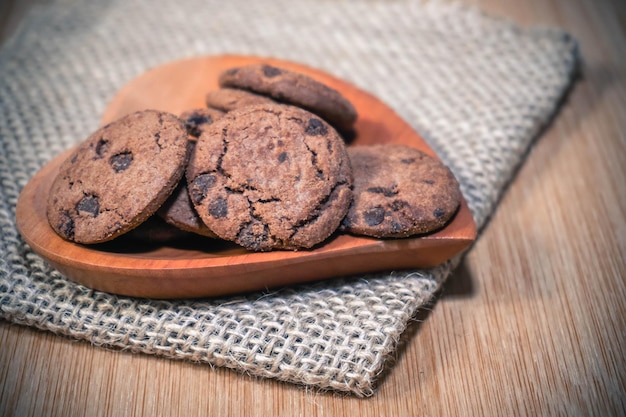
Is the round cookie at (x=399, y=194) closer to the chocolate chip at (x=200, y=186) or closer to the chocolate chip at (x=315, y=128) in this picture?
the chocolate chip at (x=315, y=128)

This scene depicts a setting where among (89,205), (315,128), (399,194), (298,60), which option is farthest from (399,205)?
(298,60)

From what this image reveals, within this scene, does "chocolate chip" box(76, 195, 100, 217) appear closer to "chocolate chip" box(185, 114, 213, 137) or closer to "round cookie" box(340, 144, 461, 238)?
"chocolate chip" box(185, 114, 213, 137)

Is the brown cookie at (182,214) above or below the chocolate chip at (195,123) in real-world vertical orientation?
below

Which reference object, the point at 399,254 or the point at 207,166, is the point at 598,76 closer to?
the point at 399,254

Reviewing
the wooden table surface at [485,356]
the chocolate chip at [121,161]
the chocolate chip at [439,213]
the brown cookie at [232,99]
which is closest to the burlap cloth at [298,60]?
the wooden table surface at [485,356]

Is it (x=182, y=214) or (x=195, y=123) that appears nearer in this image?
(x=182, y=214)

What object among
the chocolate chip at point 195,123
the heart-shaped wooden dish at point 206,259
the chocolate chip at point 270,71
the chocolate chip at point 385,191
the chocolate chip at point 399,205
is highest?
the chocolate chip at point 270,71

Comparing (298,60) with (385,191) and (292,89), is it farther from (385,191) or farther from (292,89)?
(385,191)
